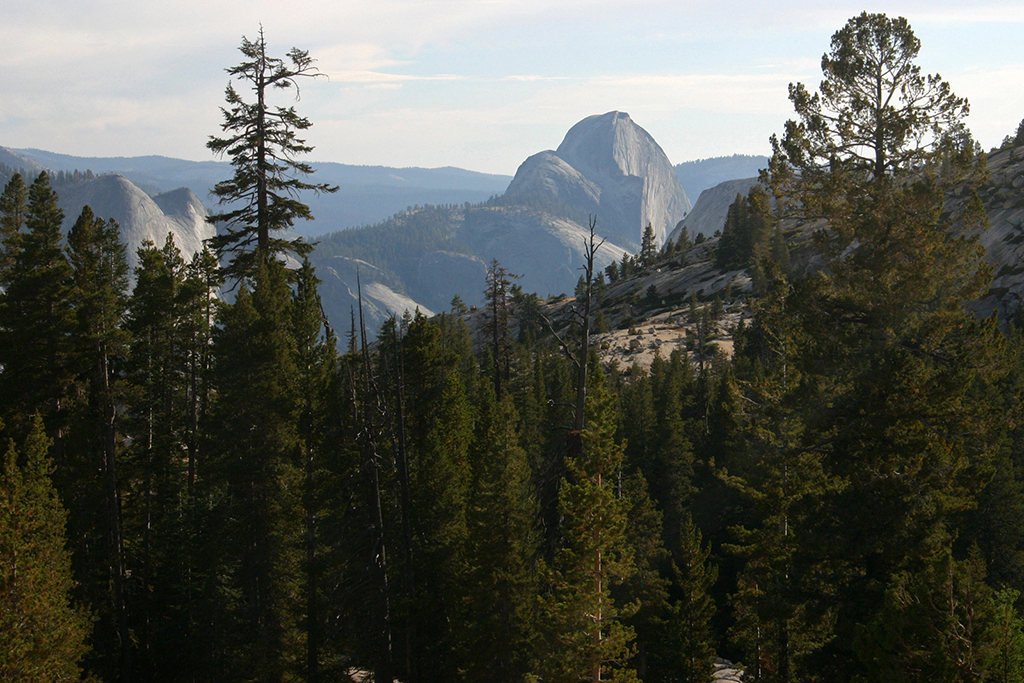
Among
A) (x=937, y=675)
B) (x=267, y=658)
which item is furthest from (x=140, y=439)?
(x=937, y=675)

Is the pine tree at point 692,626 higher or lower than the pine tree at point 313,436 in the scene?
lower

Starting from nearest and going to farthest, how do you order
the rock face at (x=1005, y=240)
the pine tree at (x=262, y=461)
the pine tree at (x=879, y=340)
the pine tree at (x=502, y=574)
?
1. the pine tree at (x=879, y=340)
2. the pine tree at (x=502, y=574)
3. the pine tree at (x=262, y=461)
4. the rock face at (x=1005, y=240)

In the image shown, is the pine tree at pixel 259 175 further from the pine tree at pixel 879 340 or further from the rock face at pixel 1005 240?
the rock face at pixel 1005 240

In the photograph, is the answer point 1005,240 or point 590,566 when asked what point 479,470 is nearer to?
point 590,566

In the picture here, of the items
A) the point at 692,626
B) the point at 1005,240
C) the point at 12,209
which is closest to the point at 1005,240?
the point at 1005,240

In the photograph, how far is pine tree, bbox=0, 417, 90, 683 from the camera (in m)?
18.1

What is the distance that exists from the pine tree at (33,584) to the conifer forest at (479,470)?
9 cm

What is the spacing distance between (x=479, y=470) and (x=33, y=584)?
1281cm

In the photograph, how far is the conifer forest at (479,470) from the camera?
47.5ft

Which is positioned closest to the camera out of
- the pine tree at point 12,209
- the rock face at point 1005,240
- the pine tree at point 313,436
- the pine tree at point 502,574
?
the pine tree at point 502,574

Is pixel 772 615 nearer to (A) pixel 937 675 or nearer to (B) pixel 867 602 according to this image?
(B) pixel 867 602

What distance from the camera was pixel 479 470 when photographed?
82.1 ft

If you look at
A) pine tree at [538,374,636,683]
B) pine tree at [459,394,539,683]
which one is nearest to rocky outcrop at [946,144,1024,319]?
pine tree at [459,394,539,683]

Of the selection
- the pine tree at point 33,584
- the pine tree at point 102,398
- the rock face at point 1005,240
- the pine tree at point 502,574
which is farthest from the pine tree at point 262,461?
the rock face at point 1005,240
